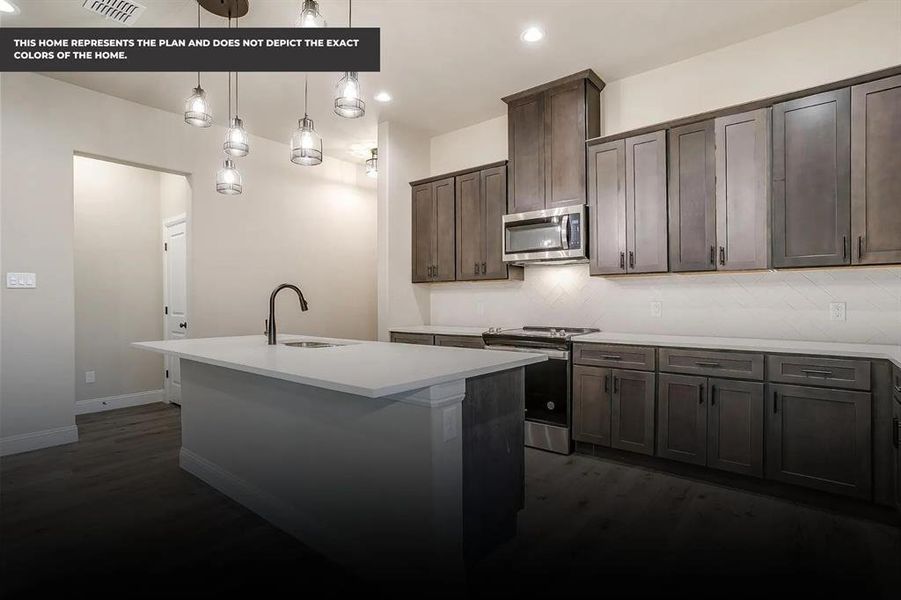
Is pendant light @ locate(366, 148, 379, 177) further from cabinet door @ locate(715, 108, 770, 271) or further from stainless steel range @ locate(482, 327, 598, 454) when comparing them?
cabinet door @ locate(715, 108, 770, 271)

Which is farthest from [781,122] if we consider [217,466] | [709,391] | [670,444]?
[217,466]

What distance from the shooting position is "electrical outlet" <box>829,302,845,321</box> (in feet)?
9.45

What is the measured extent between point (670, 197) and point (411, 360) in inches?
A: 93.6

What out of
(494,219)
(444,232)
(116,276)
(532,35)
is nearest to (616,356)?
(494,219)

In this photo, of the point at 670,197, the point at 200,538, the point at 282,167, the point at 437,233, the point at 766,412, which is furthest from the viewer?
the point at 282,167

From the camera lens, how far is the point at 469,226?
14.7 feet

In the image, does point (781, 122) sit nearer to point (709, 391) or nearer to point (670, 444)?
point (709, 391)

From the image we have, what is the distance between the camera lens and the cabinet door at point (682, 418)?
2.88 meters

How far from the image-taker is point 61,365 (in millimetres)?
3680

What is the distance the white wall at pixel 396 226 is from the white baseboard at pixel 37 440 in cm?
268

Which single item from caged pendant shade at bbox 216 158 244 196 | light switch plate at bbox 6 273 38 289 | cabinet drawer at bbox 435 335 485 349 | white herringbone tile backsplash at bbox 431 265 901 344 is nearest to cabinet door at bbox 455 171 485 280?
white herringbone tile backsplash at bbox 431 265 901 344

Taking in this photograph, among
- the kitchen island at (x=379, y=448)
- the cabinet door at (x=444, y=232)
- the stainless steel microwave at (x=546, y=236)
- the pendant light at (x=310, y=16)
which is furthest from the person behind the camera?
the cabinet door at (x=444, y=232)

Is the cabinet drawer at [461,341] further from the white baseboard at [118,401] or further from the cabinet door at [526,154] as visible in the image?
the white baseboard at [118,401]

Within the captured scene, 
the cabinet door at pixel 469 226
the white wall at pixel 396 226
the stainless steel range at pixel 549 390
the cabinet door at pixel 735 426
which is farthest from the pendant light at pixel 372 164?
the cabinet door at pixel 735 426
